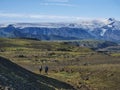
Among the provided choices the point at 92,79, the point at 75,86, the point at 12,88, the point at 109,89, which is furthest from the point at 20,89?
the point at 92,79

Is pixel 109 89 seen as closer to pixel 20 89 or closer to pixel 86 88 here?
pixel 86 88

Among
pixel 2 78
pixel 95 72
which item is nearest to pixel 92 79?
pixel 95 72

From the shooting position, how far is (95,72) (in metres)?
75.4

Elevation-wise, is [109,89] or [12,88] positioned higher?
[12,88]

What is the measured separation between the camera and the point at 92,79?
224ft

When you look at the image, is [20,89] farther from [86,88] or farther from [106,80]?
[106,80]

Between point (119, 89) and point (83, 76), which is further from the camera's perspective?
point (83, 76)

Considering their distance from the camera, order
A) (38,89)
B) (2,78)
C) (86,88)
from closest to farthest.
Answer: (2,78), (38,89), (86,88)

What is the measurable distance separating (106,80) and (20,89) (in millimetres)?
27697

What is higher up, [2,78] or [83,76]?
[2,78]

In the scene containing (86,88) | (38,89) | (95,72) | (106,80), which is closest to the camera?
(38,89)

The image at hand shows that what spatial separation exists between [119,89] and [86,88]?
5.66 m

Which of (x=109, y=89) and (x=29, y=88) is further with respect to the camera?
(x=109, y=89)

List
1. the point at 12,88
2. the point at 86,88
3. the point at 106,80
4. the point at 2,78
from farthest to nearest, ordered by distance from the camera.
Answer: the point at 106,80, the point at 86,88, the point at 2,78, the point at 12,88
